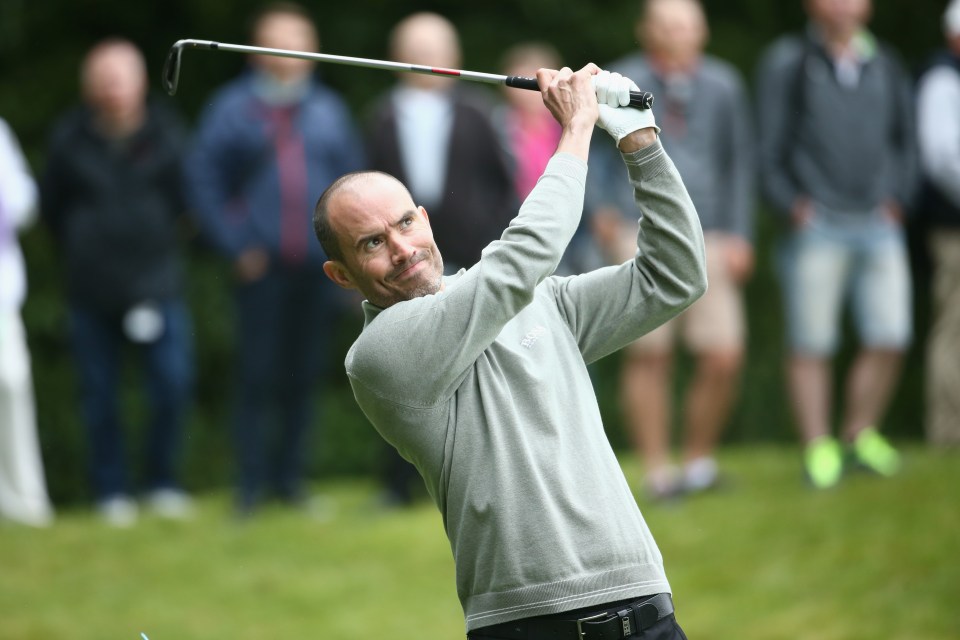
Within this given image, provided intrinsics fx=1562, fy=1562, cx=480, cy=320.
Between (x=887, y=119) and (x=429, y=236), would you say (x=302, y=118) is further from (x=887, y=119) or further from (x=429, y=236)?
(x=429, y=236)

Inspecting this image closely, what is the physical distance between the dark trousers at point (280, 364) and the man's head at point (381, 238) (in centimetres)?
447

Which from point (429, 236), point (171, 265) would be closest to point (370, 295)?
point (429, 236)

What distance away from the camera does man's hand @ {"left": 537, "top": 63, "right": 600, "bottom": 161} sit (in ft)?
10.5

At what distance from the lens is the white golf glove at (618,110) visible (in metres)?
3.23

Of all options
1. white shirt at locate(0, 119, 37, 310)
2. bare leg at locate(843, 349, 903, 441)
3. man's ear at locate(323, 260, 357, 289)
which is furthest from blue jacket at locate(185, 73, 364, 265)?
man's ear at locate(323, 260, 357, 289)

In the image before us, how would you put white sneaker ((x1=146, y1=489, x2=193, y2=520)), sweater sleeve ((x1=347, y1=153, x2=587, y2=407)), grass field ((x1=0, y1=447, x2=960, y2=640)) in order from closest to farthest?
sweater sleeve ((x1=347, y1=153, x2=587, y2=407)), grass field ((x1=0, y1=447, x2=960, y2=640)), white sneaker ((x1=146, y1=489, x2=193, y2=520))

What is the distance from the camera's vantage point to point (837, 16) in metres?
7.35

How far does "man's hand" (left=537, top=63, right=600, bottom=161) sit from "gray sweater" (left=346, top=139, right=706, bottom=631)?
0.16 ft

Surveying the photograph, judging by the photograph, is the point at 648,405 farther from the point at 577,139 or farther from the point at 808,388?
the point at 577,139

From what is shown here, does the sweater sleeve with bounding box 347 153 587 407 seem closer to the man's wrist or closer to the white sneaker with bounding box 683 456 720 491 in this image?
the man's wrist

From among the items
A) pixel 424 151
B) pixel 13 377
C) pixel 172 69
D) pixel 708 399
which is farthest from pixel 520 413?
pixel 13 377

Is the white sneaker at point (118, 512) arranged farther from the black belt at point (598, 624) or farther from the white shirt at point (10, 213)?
the black belt at point (598, 624)

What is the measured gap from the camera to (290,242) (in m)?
7.67

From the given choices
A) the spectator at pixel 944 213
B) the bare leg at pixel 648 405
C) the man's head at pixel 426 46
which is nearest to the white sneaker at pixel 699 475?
the bare leg at pixel 648 405
